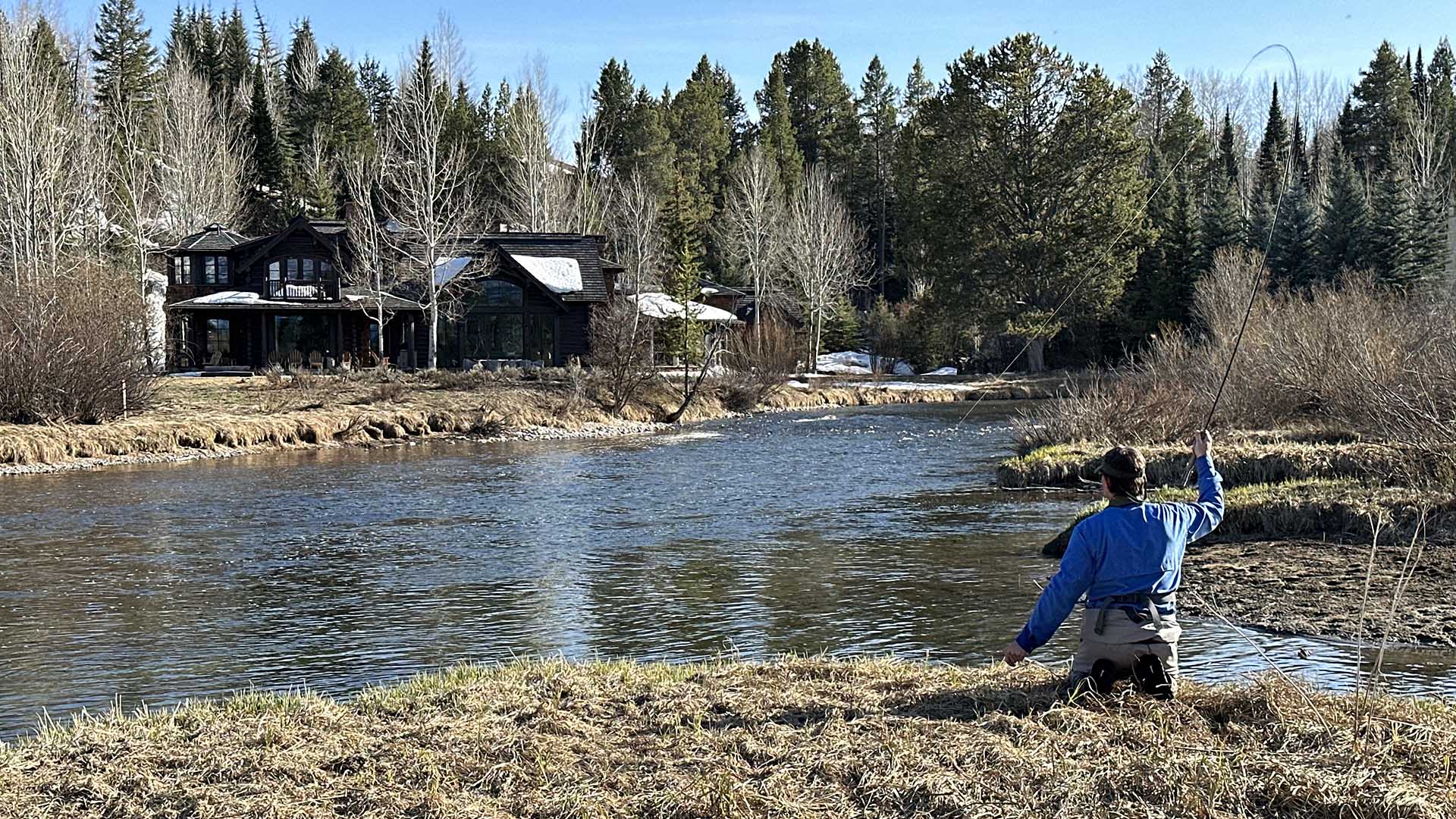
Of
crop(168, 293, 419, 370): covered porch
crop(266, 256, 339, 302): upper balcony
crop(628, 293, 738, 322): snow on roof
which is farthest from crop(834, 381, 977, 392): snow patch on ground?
crop(266, 256, 339, 302): upper balcony

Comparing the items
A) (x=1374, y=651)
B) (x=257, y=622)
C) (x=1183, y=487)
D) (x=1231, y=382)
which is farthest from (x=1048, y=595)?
(x=1231, y=382)

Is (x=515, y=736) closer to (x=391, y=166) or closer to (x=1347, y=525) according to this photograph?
(x=1347, y=525)

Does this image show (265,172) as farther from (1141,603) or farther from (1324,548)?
(1141,603)

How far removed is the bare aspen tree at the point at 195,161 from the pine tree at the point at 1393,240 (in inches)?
2093

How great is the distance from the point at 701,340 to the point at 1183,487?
41548mm

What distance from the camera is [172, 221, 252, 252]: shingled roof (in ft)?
178

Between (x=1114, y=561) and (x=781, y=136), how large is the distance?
263ft

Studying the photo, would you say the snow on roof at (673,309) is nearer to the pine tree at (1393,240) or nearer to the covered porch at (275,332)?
the covered porch at (275,332)

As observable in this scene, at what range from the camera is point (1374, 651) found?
9.76 meters

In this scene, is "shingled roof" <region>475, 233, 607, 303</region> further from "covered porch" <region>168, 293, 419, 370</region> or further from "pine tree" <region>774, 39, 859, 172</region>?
"pine tree" <region>774, 39, 859, 172</region>

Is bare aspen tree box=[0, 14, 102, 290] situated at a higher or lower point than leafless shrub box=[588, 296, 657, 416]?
higher

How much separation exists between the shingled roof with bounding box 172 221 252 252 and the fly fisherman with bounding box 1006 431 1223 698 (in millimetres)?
52565

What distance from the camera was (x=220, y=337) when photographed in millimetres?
53344

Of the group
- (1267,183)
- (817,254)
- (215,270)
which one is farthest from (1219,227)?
(215,270)
